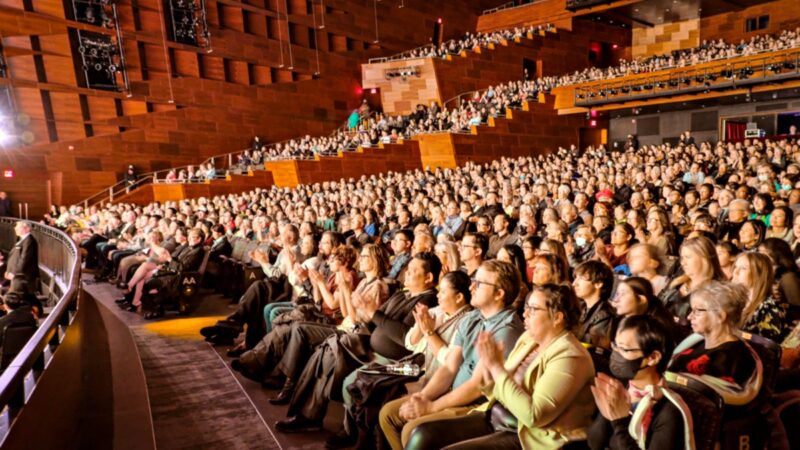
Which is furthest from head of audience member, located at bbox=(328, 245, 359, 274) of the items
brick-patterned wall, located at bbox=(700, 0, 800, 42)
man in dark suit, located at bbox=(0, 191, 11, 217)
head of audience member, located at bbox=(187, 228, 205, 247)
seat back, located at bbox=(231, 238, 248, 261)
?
brick-patterned wall, located at bbox=(700, 0, 800, 42)

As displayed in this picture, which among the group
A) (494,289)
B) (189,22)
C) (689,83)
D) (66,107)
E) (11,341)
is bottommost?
(11,341)

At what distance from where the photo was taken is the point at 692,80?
13.8 m

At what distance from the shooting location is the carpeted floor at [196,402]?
108 inches

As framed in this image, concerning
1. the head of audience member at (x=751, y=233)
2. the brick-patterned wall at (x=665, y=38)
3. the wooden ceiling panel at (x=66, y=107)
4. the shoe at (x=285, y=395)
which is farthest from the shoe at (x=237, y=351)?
the brick-patterned wall at (x=665, y=38)

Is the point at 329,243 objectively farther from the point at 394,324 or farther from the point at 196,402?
the point at 394,324

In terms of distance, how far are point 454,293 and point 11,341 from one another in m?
2.90

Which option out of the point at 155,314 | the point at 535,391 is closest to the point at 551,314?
the point at 535,391

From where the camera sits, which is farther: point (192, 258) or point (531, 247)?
point (192, 258)

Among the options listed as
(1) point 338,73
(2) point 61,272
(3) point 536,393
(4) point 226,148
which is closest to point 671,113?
(1) point 338,73

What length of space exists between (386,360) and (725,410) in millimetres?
1379

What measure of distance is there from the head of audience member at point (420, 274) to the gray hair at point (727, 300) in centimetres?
119

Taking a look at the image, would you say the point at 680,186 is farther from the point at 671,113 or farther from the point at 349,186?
the point at 671,113

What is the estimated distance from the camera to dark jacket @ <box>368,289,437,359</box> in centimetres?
254

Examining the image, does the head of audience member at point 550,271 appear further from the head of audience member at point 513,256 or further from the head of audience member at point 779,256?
the head of audience member at point 779,256
